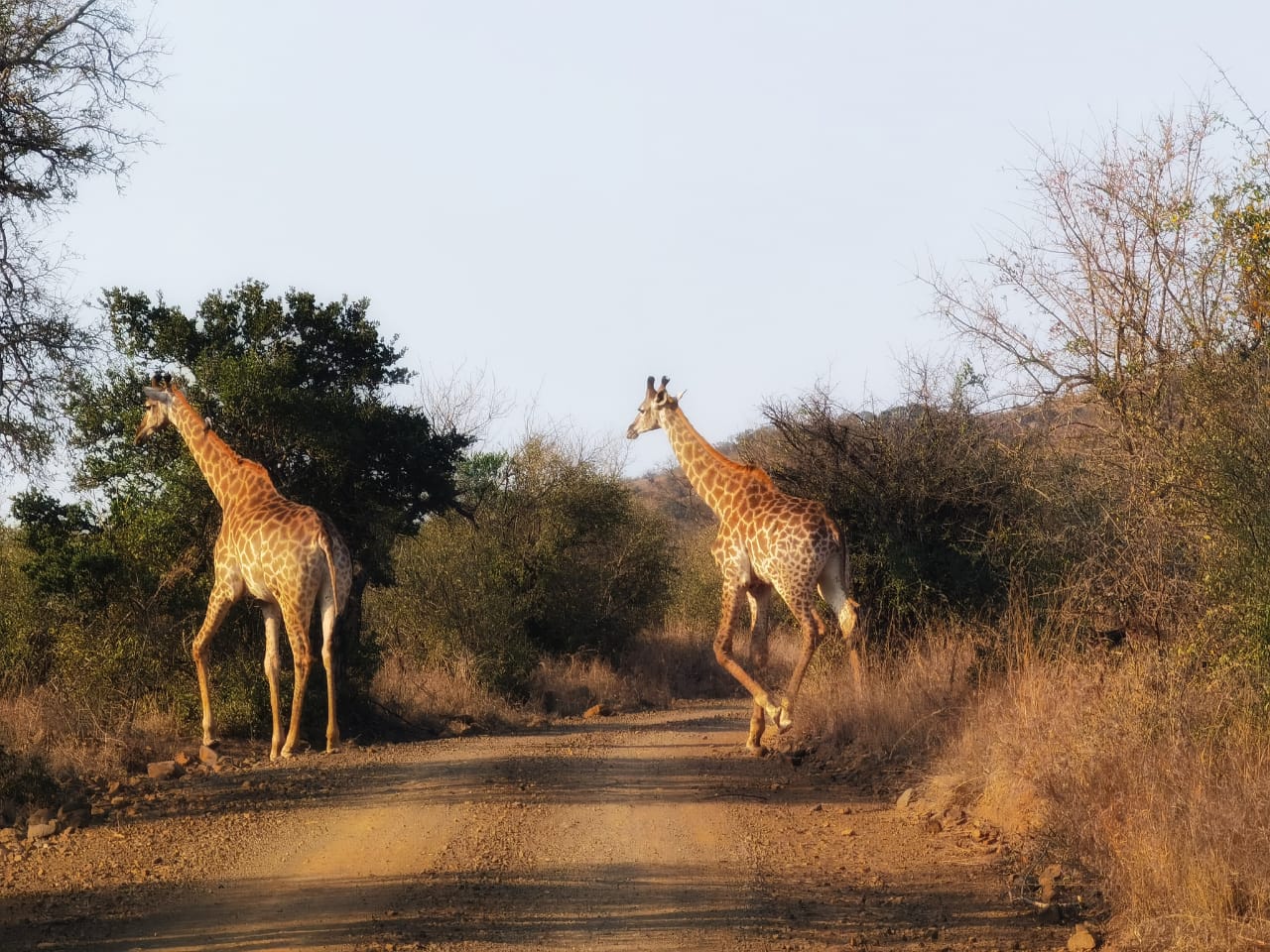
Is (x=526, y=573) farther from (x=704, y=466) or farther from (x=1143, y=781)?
A: (x=1143, y=781)

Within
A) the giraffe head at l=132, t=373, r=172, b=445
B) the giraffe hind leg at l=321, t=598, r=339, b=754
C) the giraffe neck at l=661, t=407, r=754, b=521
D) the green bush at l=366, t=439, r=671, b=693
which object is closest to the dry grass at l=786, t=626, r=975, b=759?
the giraffe neck at l=661, t=407, r=754, b=521

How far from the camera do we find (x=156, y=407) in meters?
14.7

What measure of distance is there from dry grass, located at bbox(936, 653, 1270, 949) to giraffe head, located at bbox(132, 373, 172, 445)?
878cm

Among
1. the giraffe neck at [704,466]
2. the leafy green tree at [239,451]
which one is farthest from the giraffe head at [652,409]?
the leafy green tree at [239,451]

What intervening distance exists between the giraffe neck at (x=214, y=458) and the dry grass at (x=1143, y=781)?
749 cm

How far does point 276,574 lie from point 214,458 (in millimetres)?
1868

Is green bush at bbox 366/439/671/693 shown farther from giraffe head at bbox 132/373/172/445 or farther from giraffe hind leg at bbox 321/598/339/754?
giraffe head at bbox 132/373/172/445

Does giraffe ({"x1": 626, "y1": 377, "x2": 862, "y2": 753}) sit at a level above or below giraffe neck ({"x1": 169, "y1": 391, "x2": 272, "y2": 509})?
below

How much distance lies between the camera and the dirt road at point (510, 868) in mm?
6613

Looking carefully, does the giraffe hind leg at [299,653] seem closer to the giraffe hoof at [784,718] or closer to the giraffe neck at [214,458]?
the giraffe neck at [214,458]

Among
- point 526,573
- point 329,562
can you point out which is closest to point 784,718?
point 329,562

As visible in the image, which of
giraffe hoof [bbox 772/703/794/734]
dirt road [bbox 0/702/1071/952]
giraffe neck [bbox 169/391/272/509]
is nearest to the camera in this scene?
dirt road [bbox 0/702/1071/952]

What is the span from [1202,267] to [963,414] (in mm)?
4304

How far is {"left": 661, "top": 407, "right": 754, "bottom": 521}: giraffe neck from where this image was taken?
1470cm
